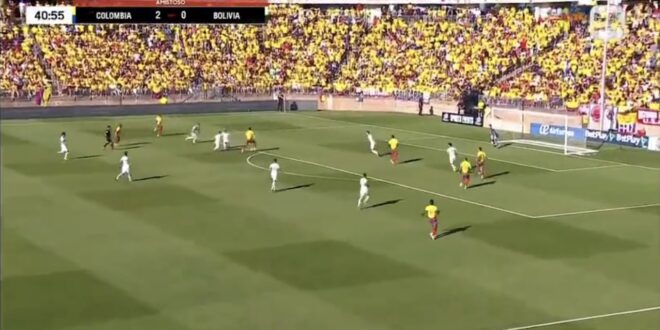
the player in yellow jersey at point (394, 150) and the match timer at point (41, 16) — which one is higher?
the match timer at point (41, 16)

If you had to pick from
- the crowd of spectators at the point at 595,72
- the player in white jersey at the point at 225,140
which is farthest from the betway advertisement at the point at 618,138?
the player in white jersey at the point at 225,140

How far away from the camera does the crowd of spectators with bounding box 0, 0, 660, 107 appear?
65.9 meters

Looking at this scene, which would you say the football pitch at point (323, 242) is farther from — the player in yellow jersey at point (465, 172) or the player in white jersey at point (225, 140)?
the player in white jersey at point (225, 140)

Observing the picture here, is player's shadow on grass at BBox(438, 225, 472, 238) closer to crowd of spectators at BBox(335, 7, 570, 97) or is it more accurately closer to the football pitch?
the football pitch

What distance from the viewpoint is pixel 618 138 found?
53094 mm

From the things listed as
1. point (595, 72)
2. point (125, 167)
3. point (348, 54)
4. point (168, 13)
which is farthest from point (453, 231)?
point (348, 54)

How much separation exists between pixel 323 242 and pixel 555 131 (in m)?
29.2

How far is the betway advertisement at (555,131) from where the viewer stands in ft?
170

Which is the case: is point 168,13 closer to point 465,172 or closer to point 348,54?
point 465,172

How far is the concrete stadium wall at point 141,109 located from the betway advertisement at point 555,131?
22447 mm

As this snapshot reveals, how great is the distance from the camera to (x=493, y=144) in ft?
175

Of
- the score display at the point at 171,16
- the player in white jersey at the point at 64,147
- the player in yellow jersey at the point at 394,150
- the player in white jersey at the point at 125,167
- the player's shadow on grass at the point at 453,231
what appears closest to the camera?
the score display at the point at 171,16

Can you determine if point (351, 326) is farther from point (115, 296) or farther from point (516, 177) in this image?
point (516, 177)

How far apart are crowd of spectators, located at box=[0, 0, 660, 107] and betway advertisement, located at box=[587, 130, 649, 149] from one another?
729cm
